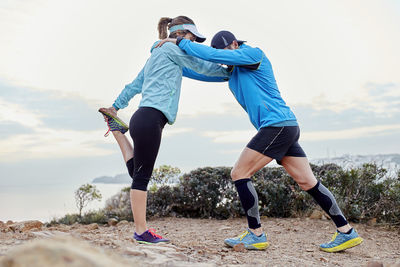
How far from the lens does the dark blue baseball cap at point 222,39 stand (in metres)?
4.44

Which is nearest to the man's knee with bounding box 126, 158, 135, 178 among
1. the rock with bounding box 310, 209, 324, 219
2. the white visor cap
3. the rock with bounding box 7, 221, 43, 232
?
the white visor cap

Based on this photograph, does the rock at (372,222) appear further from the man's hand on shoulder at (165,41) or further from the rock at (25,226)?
the rock at (25,226)

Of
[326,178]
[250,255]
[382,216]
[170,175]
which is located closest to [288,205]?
[326,178]

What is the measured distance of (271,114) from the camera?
4.22m

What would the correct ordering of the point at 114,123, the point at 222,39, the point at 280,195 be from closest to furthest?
the point at 222,39, the point at 114,123, the point at 280,195

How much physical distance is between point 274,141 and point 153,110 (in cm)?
125

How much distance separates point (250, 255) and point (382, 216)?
3.76m

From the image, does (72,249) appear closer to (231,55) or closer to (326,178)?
(231,55)

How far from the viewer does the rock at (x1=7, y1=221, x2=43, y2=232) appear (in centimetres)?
526

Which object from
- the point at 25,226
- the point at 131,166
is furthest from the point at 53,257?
the point at 25,226

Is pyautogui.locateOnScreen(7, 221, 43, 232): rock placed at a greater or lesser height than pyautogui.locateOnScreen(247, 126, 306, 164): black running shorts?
lesser

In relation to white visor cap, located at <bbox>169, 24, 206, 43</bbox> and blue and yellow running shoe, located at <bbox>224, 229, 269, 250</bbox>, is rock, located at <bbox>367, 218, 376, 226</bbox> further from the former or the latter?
white visor cap, located at <bbox>169, 24, 206, 43</bbox>

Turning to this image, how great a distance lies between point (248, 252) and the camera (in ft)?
14.4

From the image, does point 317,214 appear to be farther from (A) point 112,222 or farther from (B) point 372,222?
(A) point 112,222
